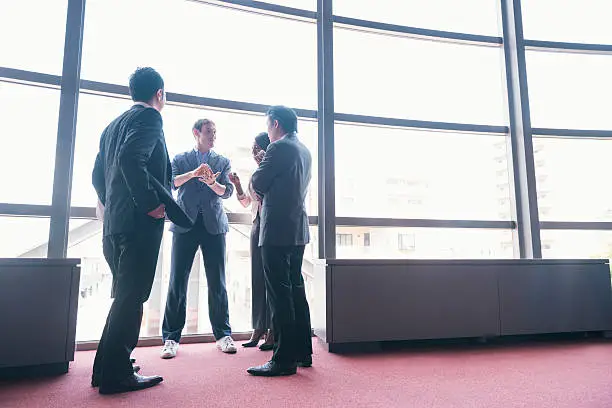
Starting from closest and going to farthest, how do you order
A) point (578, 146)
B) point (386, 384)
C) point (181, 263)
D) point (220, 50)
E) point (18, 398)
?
point (18, 398), point (386, 384), point (181, 263), point (220, 50), point (578, 146)

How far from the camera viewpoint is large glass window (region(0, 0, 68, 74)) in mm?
2332

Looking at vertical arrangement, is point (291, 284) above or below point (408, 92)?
below

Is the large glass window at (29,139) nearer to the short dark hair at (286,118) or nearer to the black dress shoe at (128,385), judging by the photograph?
the black dress shoe at (128,385)

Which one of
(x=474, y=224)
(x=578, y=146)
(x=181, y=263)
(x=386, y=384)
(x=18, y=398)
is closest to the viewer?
(x=18, y=398)

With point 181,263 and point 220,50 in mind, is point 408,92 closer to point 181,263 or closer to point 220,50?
point 220,50

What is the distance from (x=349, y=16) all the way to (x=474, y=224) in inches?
79.5

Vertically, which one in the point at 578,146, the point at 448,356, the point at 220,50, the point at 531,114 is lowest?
the point at 448,356

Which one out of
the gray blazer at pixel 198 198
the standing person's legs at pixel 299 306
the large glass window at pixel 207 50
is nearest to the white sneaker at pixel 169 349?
the gray blazer at pixel 198 198

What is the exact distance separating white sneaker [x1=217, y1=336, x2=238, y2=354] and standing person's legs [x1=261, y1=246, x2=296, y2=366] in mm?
509

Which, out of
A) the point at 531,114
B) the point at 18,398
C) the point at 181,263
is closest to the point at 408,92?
the point at 531,114

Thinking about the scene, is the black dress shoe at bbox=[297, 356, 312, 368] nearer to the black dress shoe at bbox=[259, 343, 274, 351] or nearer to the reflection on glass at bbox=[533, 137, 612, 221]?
the black dress shoe at bbox=[259, 343, 274, 351]

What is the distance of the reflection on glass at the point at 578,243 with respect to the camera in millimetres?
3096

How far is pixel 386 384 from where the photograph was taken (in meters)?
1.68

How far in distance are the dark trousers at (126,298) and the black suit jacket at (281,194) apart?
1.72 feet
